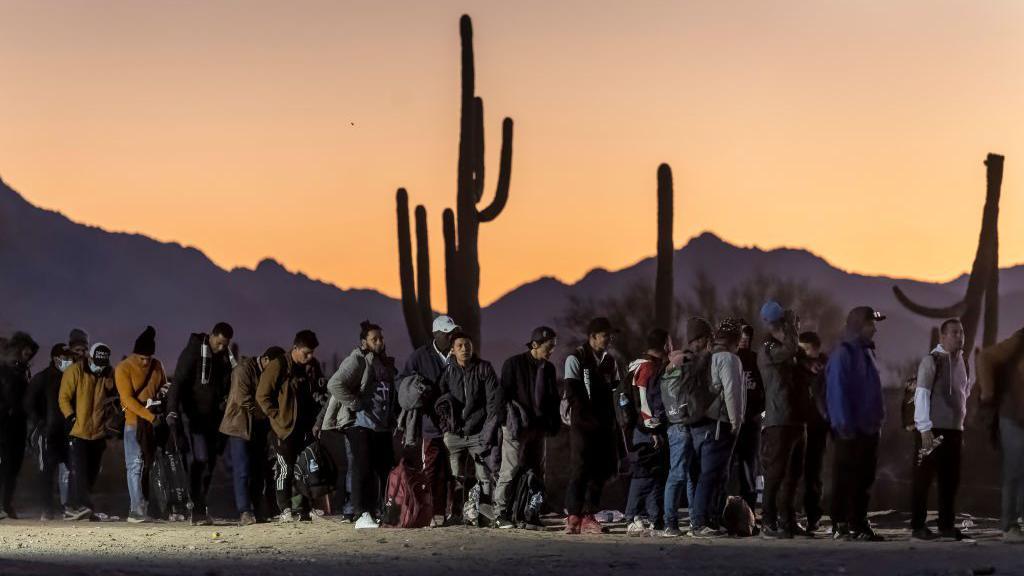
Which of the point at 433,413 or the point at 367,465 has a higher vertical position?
the point at 433,413

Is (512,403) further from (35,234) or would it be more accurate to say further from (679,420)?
(35,234)

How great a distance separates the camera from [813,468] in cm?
1908

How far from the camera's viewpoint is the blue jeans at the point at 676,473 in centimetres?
1831

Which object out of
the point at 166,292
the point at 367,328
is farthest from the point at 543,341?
the point at 166,292

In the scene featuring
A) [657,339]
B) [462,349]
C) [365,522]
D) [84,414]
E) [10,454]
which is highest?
[657,339]

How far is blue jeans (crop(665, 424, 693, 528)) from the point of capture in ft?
60.1

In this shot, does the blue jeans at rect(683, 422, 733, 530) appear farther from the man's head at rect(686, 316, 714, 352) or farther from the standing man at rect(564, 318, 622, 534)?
the standing man at rect(564, 318, 622, 534)

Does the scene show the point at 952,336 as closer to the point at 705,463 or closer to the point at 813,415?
the point at 813,415

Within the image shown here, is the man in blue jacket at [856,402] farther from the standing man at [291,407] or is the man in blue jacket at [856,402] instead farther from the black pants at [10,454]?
the black pants at [10,454]

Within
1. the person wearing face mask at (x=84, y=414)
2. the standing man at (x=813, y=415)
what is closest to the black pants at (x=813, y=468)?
the standing man at (x=813, y=415)

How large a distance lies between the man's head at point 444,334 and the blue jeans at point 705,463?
289 cm

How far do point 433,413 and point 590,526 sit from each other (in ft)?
6.37

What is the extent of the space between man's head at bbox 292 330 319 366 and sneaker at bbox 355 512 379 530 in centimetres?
183

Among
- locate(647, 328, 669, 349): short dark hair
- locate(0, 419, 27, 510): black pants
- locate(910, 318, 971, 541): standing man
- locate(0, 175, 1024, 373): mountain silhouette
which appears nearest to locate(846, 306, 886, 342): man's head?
locate(910, 318, 971, 541): standing man
